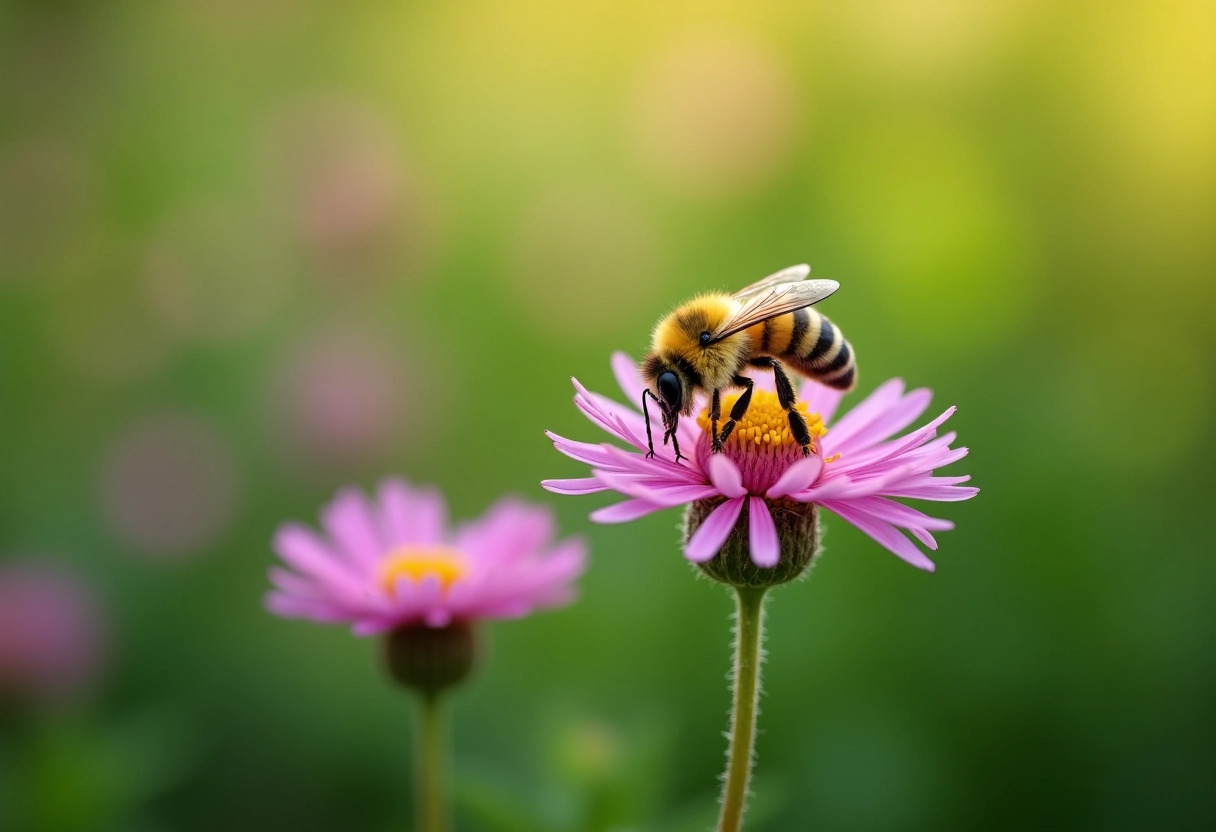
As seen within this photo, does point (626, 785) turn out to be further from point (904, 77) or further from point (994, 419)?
point (904, 77)

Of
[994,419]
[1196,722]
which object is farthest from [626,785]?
[994,419]

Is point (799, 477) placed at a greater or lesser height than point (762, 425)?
lesser

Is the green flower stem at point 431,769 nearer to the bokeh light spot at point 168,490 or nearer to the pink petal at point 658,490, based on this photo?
the pink petal at point 658,490

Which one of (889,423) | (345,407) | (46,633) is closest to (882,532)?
(889,423)

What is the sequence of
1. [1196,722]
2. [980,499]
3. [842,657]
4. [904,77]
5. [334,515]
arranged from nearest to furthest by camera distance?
[334,515] < [1196,722] < [842,657] < [980,499] < [904,77]

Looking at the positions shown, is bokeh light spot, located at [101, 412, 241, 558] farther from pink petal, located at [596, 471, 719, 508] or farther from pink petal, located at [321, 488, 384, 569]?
pink petal, located at [596, 471, 719, 508]

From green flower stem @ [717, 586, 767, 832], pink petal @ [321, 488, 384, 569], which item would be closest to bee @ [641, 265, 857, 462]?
green flower stem @ [717, 586, 767, 832]

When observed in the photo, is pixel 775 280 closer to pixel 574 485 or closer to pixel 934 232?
pixel 574 485
